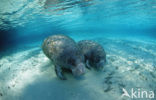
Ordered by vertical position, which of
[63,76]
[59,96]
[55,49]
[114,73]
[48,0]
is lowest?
[114,73]

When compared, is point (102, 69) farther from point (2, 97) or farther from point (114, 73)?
point (2, 97)

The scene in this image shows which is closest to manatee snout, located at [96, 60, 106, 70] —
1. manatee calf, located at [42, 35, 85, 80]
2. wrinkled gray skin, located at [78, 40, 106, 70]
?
wrinkled gray skin, located at [78, 40, 106, 70]

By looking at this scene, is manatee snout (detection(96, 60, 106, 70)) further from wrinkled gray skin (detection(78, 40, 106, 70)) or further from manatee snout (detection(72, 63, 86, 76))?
manatee snout (detection(72, 63, 86, 76))

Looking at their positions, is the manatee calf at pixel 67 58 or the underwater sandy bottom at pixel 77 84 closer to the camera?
the underwater sandy bottom at pixel 77 84

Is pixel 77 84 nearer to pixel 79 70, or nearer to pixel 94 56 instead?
pixel 79 70

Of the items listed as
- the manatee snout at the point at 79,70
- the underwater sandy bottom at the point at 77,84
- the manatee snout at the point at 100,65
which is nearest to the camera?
the underwater sandy bottom at the point at 77,84

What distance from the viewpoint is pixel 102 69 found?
15.5 ft

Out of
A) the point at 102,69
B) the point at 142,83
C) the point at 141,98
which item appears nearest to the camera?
the point at 141,98

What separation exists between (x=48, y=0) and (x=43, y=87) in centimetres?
863

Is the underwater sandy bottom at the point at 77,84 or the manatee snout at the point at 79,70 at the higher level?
the manatee snout at the point at 79,70

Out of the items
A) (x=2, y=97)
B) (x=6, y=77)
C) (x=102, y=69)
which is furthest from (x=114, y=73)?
(x=6, y=77)

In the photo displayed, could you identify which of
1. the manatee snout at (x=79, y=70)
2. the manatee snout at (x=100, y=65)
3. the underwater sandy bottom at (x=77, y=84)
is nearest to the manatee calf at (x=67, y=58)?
the manatee snout at (x=79, y=70)

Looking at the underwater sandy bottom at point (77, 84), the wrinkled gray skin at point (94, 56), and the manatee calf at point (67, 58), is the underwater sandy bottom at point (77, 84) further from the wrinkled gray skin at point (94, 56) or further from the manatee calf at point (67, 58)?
the manatee calf at point (67, 58)

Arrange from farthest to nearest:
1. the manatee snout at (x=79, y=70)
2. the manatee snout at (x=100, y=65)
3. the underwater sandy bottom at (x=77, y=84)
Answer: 1. the manatee snout at (x=100, y=65)
2. the manatee snout at (x=79, y=70)
3. the underwater sandy bottom at (x=77, y=84)
